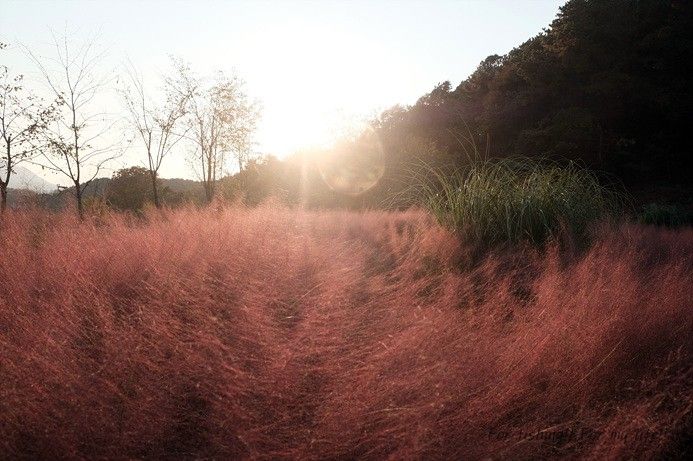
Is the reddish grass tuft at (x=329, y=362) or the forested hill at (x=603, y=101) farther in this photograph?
the forested hill at (x=603, y=101)

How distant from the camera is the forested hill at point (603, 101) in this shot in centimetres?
1730

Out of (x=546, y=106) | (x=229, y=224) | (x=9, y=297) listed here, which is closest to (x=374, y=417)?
(x=9, y=297)

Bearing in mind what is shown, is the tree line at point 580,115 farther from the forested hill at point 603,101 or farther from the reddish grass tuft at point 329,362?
the reddish grass tuft at point 329,362

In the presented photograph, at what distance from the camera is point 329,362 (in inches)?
109

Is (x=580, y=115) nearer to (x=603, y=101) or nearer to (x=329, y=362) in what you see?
(x=603, y=101)

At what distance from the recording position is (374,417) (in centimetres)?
223

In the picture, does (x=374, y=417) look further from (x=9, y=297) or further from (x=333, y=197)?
(x=333, y=197)

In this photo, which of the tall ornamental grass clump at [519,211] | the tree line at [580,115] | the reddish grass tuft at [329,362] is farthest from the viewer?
the tree line at [580,115]

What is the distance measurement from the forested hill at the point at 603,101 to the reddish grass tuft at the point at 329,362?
1344 cm

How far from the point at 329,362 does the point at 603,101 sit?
62.5ft

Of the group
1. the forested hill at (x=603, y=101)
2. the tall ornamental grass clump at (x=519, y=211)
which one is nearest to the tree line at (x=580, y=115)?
the forested hill at (x=603, y=101)

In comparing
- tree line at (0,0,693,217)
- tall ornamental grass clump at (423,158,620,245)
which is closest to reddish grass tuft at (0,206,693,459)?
tall ornamental grass clump at (423,158,620,245)

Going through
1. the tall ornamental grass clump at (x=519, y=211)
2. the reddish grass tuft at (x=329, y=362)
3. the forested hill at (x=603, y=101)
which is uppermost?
the forested hill at (x=603, y=101)

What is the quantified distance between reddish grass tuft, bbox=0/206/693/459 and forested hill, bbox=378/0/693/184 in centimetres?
Result: 1344
